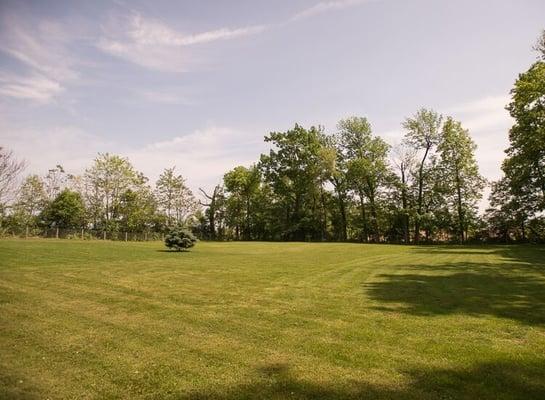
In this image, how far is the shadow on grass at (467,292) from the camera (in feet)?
31.8

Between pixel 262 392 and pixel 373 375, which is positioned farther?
pixel 373 375

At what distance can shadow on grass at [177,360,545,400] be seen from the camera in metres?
5.04

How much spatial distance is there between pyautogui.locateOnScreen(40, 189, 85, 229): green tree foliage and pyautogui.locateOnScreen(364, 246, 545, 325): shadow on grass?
6026cm

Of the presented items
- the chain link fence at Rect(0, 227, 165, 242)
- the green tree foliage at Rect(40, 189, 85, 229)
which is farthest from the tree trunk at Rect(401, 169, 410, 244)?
the green tree foliage at Rect(40, 189, 85, 229)

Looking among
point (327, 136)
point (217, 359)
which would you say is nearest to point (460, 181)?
point (327, 136)

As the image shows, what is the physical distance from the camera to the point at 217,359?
634cm

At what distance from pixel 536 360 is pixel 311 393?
395 cm

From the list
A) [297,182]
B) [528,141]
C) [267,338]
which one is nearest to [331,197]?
[297,182]

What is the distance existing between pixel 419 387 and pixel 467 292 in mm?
7876

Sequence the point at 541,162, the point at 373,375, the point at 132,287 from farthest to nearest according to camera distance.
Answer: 1. the point at 541,162
2. the point at 132,287
3. the point at 373,375

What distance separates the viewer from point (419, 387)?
17.4ft

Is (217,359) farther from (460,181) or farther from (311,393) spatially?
(460,181)

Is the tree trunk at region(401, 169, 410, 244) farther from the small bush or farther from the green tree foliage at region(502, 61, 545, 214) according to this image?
the small bush

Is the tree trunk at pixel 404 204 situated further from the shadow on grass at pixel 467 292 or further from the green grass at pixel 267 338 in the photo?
the green grass at pixel 267 338
